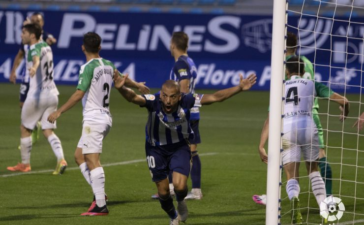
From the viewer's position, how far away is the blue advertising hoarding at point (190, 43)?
2530cm

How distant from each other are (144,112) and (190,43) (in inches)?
216

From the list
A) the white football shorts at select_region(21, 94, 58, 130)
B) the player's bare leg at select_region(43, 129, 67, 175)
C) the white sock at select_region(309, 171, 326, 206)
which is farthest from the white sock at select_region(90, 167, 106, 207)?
the white football shorts at select_region(21, 94, 58, 130)

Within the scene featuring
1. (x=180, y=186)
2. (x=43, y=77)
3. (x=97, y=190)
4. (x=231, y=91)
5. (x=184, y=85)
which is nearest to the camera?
(x=180, y=186)

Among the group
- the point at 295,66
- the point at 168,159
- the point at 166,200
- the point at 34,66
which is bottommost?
the point at 166,200

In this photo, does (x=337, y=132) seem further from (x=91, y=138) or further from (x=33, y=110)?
(x=91, y=138)

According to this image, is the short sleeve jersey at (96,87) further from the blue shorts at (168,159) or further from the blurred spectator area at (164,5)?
the blurred spectator area at (164,5)

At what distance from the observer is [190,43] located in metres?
25.9

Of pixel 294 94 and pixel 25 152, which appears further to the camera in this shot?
pixel 25 152

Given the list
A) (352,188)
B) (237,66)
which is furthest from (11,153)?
(237,66)

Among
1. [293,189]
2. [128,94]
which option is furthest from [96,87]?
[293,189]

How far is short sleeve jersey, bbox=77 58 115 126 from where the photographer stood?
9367mm

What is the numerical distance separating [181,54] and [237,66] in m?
14.9

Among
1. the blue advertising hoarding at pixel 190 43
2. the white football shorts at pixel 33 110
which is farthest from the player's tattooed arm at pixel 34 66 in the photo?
the blue advertising hoarding at pixel 190 43

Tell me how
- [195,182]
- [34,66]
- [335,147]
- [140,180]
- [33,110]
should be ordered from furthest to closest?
1. [33,110]
2. [34,66]
3. [140,180]
4. [195,182]
5. [335,147]
